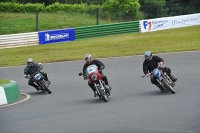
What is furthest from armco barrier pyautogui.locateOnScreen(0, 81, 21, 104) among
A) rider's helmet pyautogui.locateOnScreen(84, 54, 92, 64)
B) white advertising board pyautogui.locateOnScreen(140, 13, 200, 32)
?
white advertising board pyautogui.locateOnScreen(140, 13, 200, 32)

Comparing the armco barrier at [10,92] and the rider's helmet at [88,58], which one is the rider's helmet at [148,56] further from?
the armco barrier at [10,92]

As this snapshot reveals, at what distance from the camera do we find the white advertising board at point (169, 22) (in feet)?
131

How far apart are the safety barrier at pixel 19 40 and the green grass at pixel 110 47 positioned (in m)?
0.51

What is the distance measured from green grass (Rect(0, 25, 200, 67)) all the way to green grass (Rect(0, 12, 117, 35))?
5289mm

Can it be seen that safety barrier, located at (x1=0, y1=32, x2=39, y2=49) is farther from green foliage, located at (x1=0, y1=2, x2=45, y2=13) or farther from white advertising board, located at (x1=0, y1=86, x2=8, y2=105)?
white advertising board, located at (x1=0, y1=86, x2=8, y2=105)

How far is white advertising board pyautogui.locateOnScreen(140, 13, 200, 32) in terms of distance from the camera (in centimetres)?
3988

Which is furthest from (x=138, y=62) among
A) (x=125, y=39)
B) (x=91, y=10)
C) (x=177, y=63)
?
(x=91, y=10)

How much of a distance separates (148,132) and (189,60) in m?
14.5

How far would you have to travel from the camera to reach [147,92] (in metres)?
17.3

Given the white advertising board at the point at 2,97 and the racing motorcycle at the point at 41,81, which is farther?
the racing motorcycle at the point at 41,81

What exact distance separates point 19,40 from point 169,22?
40.3 feet

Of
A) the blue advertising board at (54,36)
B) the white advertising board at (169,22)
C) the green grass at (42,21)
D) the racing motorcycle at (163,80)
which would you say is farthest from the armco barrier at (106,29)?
the racing motorcycle at (163,80)

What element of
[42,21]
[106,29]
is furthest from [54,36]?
[42,21]

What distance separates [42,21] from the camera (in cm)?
4331
